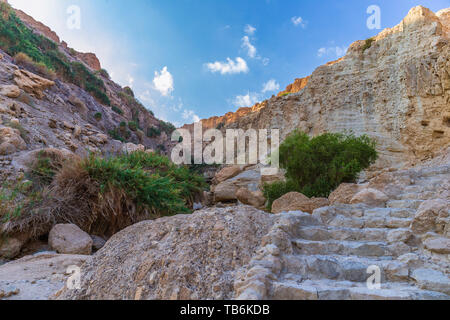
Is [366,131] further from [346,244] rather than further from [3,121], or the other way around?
[3,121]

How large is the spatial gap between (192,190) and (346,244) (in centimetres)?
657

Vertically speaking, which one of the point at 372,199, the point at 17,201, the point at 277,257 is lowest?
the point at 277,257

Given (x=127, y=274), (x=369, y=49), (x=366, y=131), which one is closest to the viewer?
(x=127, y=274)

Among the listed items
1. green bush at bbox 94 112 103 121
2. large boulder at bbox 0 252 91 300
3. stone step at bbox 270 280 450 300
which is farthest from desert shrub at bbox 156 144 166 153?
stone step at bbox 270 280 450 300

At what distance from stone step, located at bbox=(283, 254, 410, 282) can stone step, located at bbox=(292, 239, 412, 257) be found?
7.3 inches

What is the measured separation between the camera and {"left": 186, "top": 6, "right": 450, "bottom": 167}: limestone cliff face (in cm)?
1005

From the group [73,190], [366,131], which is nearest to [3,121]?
[73,190]

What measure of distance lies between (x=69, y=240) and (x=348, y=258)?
359cm

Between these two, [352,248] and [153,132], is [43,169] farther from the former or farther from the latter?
[153,132]

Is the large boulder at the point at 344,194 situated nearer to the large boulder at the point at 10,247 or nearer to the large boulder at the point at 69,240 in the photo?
the large boulder at the point at 69,240

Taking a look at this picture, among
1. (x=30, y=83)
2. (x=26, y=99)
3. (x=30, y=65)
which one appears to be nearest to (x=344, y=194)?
(x=26, y=99)

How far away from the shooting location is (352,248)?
2.25 m

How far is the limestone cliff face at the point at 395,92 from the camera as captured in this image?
10.1m
